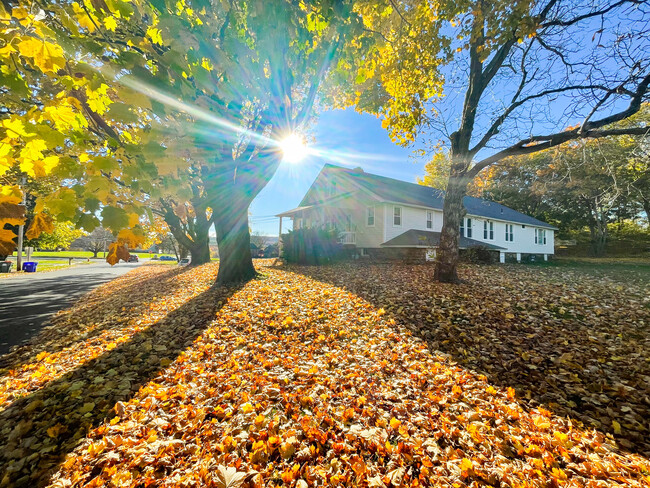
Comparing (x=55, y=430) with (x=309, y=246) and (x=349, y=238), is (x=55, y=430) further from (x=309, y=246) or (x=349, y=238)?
(x=349, y=238)

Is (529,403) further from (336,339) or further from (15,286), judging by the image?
(15,286)

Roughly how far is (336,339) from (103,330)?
505 cm

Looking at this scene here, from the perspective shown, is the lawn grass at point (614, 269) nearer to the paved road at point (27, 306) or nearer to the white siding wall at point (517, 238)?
the white siding wall at point (517, 238)

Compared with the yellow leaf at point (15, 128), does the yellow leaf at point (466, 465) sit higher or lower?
lower

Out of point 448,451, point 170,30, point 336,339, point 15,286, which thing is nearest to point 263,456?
point 448,451

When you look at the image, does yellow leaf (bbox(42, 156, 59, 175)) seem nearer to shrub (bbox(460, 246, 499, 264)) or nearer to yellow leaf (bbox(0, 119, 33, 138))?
yellow leaf (bbox(0, 119, 33, 138))

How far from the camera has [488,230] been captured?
22891mm

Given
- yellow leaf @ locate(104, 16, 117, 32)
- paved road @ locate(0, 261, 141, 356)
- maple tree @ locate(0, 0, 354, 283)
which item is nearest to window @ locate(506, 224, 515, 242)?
maple tree @ locate(0, 0, 354, 283)

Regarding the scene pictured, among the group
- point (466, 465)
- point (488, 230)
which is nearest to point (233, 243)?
point (466, 465)

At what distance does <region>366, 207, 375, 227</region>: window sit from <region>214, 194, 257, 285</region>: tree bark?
11.2 metres

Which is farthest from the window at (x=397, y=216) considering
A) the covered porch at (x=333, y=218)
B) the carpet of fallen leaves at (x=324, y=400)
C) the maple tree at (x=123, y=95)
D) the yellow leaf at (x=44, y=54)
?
the yellow leaf at (x=44, y=54)

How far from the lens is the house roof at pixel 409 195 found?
1945 cm

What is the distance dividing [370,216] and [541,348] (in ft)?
51.1

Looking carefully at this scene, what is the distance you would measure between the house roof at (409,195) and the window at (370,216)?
1.28 meters
